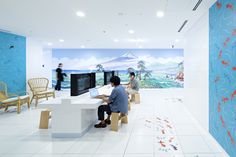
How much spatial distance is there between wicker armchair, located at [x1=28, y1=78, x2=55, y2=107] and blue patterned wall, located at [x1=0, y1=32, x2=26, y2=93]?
16.4 inches

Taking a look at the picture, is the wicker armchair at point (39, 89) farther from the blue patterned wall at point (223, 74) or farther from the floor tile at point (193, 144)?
the blue patterned wall at point (223, 74)

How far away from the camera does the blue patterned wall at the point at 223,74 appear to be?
271cm

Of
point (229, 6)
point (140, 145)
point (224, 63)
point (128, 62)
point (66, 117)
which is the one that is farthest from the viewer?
point (128, 62)

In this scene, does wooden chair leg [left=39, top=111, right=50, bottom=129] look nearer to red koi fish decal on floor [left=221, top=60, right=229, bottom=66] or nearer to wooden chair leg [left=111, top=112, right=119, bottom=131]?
wooden chair leg [left=111, top=112, right=119, bottom=131]

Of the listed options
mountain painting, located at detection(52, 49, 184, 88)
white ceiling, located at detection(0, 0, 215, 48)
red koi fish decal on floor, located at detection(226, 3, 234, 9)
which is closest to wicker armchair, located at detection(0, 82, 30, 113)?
white ceiling, located at detection(0, 0, 215, 48)

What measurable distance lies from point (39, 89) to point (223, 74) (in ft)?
22.4

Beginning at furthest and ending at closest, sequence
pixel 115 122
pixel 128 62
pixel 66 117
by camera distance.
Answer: pixel 128 62 → pixel 115 122 → pixel 66 117

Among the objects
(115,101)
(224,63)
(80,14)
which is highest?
(80,14)

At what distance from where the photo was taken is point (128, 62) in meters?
12.6

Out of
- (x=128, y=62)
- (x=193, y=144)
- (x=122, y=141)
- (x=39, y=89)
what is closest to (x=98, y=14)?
(x=122, y=141)

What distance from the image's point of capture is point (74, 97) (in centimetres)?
378

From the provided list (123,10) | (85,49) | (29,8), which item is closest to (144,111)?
(123,10)

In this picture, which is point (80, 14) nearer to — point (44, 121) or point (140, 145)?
point (44, 121)

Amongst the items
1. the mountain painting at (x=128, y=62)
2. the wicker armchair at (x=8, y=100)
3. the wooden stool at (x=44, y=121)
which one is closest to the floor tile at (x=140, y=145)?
the wooden stool at (x=44, y=121)
